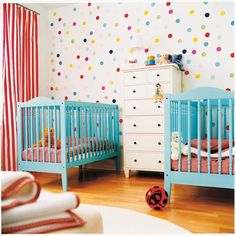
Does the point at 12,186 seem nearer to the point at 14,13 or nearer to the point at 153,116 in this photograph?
the point at 153,116

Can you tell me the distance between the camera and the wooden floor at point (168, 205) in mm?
1865

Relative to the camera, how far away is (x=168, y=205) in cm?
225

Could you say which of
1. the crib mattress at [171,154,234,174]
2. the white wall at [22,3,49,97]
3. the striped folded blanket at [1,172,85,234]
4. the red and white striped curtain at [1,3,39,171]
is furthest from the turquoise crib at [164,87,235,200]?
the white wall at [22,3,49,97]

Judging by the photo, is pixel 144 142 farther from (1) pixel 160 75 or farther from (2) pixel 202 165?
(2) pixel 202 165

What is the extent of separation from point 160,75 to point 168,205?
4.89 feet

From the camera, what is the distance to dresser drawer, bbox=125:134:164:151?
3188mm

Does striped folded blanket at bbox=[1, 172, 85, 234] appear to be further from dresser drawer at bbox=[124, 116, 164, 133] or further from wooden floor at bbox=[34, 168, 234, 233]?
dresser drawer at bbox=[124, 116, 164, 133]

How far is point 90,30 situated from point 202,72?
161cm

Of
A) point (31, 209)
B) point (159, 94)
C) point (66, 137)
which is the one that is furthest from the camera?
point (159, 94)

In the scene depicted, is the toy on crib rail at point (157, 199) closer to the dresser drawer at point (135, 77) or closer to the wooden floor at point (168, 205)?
the wooden floor at point (168, 205)

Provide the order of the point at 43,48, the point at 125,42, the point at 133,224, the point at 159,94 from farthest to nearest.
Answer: the point at 43,48 < the point at 125,42 < the point at 159,94 < the point at 133,224

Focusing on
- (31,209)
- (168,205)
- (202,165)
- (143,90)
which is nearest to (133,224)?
(168,205)

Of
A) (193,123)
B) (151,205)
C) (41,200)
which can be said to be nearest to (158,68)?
(193,123)

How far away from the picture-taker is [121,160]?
3822 mm
